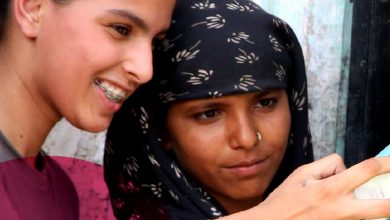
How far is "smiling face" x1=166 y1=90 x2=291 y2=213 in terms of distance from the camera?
1642mm

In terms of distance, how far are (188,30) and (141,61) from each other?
209mm

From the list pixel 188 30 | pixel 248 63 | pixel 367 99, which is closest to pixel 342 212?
pixel 248 63

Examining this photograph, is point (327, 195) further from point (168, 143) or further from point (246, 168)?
point (168, 143)

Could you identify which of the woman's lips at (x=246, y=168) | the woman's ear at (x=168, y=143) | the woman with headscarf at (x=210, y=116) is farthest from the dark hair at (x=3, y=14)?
the woman's lips at (x=246, y=168)

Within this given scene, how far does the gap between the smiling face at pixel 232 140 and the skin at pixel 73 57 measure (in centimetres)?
20

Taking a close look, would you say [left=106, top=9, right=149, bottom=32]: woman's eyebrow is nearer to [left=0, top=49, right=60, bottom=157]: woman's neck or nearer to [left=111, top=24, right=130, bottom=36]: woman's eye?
[left=111, top=24, right=130, bottom=36]: woman's eye

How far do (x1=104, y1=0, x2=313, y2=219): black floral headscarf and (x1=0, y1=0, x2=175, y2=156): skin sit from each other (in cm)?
12

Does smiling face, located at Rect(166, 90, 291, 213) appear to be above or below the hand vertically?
below

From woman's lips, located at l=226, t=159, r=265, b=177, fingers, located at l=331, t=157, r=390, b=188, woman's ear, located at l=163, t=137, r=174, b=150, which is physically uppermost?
fingers, located at l=331, t=157, r=390, b=188

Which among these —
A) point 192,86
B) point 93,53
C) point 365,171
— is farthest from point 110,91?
point 365,171

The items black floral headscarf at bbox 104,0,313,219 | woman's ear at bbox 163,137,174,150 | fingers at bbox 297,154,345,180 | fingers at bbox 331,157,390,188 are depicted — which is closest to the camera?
fingers at bbox 331,157,390,188

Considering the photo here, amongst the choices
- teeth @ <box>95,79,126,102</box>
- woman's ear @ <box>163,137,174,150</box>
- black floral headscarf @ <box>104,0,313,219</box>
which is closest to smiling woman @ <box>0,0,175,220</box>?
teeth @ <box>95,79,126,102</box>

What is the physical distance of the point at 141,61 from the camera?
4.93 feet

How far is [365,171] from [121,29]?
61 cm
